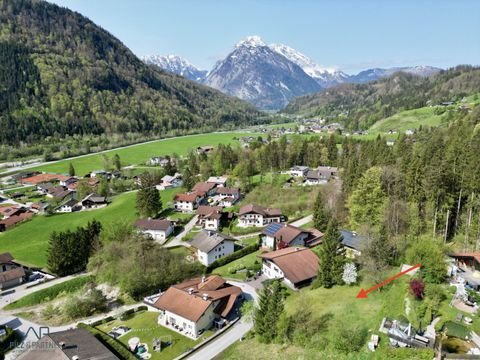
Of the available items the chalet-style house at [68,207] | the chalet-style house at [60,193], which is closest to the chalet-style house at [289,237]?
the chalet-style house at [68,207]

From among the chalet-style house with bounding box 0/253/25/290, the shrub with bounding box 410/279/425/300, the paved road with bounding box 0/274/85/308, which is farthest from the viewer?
the chalet-style house with bounding box 0/253/25/290

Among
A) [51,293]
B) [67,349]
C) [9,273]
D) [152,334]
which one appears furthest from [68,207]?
[67,349]

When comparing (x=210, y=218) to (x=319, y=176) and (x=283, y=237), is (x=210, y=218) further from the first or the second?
(x=319, y=176)

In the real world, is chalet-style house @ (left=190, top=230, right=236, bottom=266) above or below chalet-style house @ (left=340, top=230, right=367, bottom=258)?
below

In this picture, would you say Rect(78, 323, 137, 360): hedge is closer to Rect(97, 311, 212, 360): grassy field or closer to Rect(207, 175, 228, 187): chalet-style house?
Rect(97, 311, 212, 360): grassy field

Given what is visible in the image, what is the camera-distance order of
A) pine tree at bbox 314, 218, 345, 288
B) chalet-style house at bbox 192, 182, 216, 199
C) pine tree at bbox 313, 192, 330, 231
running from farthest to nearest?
chalet-style house at bbox 192, 182, 216, 199 → pine tree at bbox 313, 192, 330, 231 → pine tree at bbox 314, 218, 345, 288

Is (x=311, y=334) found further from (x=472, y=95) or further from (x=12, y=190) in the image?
(x=472, y=95)

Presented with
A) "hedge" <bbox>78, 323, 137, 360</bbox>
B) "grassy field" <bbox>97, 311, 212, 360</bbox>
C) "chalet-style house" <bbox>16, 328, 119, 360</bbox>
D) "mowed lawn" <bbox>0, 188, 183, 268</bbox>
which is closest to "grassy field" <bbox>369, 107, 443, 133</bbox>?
"mowed lawn" <bbox>0, 188, 183, 268</bbox>
